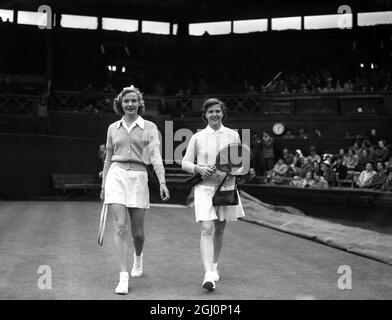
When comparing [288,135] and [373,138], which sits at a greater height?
[288,135]

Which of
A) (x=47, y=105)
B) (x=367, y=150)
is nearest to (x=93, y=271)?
(x=367, y=150)

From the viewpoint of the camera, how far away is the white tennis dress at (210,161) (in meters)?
5.27

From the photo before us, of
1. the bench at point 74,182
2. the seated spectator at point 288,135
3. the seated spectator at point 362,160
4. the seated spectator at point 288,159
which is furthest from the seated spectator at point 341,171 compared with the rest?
the bench at point 74,182

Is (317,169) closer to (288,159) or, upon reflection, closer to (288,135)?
(288,159)

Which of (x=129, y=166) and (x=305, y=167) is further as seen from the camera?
(x=305, y=167)

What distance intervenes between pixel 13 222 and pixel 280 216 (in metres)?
5.32

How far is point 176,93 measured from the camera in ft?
82.8

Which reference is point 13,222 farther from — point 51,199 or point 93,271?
point 51,199

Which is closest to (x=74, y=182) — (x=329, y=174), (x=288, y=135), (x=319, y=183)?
(x=288, y=135)

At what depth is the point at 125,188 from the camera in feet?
16.8

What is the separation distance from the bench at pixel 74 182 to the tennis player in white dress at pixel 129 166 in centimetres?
1426

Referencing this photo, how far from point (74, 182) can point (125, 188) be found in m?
15.4

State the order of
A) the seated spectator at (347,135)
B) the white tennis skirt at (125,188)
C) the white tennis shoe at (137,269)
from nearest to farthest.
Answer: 1. the white tennis skirt at (125,188)
2. the white tennis shoe at (137,269)
3. the seated spectator at (347,135)

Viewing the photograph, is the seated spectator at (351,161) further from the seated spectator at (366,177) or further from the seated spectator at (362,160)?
the seated spectator at (366,177)
